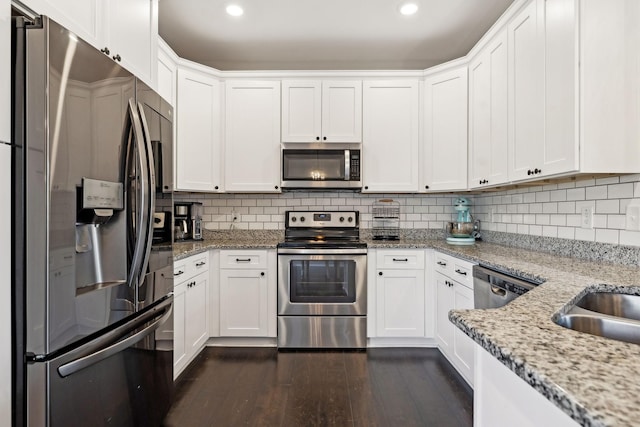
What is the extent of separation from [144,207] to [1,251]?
18.2 inches

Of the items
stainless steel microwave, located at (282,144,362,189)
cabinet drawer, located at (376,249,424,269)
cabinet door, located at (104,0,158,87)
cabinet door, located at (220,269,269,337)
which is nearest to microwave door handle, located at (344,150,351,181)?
stainless steel microwave, located at (282,144,362,189)

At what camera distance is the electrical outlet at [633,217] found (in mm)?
1574

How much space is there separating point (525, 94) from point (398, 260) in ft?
4.81

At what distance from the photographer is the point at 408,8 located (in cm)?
244

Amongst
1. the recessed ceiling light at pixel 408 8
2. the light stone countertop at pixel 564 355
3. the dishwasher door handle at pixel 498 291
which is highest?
the recessed ceiling light at pixel 408 8

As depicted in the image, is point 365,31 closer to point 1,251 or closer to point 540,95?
point 540,95

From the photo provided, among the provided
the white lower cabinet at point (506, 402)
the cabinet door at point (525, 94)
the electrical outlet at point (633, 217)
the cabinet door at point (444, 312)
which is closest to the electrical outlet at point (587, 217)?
the electrical outlet at point (633, 217)

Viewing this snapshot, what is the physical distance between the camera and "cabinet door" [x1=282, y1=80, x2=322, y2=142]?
2.96 meters

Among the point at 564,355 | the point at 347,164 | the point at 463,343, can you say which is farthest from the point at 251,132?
the point at 564,355

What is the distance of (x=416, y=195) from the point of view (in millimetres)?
3307

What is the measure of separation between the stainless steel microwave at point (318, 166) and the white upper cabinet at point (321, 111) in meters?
0.09

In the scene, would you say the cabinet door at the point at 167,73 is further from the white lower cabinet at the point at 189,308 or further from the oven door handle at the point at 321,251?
the oven door handle at the point at 321,251

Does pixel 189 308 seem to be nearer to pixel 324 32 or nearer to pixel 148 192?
pixel 148 192

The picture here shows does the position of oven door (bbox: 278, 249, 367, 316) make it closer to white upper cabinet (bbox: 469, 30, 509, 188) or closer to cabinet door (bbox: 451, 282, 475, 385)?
cabinet door (bbox: 451, 282, 475, 385)
